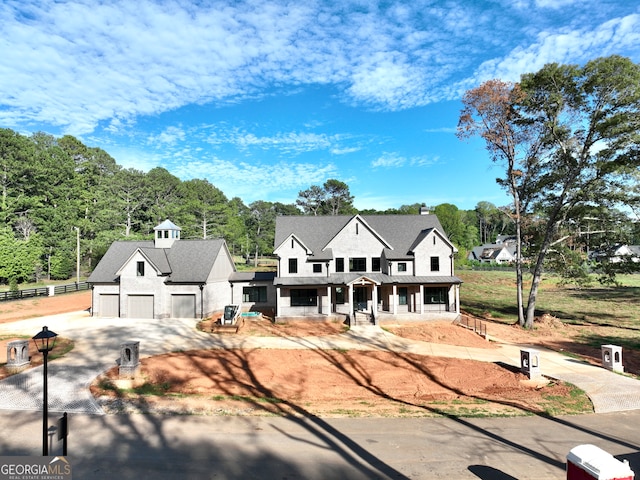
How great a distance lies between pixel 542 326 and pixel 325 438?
2510 centimetres

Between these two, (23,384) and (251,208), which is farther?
(251,208)

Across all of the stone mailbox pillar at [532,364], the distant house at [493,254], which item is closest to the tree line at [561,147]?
the stone mailbox pillar at [532,364]

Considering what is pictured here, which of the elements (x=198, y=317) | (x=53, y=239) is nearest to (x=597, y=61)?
(x=198, y=317)

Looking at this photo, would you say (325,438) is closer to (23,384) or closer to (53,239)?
(23,384)

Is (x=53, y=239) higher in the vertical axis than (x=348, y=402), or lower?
higher

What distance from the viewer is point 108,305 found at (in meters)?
29.2

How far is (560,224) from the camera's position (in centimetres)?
2767

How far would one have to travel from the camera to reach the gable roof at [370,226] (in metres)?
30.9

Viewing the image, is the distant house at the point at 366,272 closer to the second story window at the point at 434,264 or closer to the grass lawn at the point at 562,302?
the second story window at the point at 434,264

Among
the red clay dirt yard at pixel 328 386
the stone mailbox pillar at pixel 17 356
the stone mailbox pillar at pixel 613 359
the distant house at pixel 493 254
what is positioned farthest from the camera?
the distant house at pixel 493 254

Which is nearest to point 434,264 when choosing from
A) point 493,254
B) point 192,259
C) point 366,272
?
point 366,272

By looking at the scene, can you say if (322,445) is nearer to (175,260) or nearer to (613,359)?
(613,359)

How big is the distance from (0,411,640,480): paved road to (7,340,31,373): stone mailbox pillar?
212 inches

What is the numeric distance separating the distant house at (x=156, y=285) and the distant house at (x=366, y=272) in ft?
21.6
